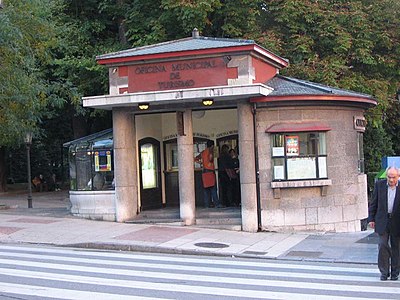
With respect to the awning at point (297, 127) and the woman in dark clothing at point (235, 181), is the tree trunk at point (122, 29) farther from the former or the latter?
the awning at point (297, 127)

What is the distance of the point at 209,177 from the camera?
17547 millimetres

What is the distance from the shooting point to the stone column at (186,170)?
16.2 metres

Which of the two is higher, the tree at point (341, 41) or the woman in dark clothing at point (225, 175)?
the tree at point (341, 41)

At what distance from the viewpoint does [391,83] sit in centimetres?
2464

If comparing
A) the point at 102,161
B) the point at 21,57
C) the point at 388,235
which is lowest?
the point at 388,235

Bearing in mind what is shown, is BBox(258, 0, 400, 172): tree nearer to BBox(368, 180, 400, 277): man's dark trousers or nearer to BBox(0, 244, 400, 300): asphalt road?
BBox(0, 244, 400, 300): asphalt road

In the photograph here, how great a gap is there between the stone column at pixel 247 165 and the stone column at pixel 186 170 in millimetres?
1493

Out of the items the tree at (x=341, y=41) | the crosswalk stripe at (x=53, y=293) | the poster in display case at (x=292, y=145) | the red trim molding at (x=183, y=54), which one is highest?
the tree at (x=341, y=41)

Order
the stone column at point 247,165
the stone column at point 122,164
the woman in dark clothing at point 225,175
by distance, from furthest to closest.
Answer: the woman in dark clothing at point 225,175, the stone column at point 122,164, the stone column at point 247,165

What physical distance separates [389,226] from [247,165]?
6636mm

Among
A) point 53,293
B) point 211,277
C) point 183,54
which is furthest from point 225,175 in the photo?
point 53,293

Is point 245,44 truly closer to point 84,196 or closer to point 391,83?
point 84,196

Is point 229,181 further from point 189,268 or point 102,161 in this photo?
point 189,268

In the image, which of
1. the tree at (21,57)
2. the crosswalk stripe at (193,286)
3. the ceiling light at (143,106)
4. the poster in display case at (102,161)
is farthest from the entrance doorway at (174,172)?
the crosswalk stripe at (193,286)
